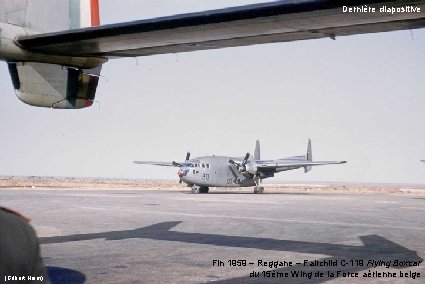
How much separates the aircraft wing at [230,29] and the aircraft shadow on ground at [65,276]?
3739 millimetres

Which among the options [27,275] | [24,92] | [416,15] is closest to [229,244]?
[24,92]

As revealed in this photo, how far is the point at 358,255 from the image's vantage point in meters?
10.9

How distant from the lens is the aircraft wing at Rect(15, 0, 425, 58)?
575cm

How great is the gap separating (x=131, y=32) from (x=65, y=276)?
4.47 meters

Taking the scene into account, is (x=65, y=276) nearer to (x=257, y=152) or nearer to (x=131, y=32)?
(x=131, y=32)

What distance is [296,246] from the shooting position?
→ 1216cm

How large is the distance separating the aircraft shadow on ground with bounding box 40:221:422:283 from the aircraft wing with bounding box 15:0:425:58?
161 inches

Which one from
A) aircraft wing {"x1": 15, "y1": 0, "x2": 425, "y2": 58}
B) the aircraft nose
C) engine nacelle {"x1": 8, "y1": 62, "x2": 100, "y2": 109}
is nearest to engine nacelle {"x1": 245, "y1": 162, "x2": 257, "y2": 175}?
the aircraft nose

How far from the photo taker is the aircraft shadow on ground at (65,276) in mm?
7832

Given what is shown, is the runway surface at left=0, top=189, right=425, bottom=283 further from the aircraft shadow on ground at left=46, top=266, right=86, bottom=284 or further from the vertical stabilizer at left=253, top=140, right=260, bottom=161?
the vertical stabilizer at left=253, top=140, right=260, bottom=161

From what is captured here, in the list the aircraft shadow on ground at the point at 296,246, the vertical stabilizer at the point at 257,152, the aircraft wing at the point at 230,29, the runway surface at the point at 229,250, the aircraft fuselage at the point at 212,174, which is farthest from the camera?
the vertical stabilizer at the point at 257,152

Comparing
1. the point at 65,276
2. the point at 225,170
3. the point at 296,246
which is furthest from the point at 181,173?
the point at 65,276

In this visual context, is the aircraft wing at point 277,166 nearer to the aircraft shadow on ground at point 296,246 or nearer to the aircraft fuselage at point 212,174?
the aircraft fuselage at point 212,174

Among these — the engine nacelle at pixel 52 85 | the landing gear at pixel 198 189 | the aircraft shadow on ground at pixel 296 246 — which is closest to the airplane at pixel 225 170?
the landing gear at pixel 198 189
